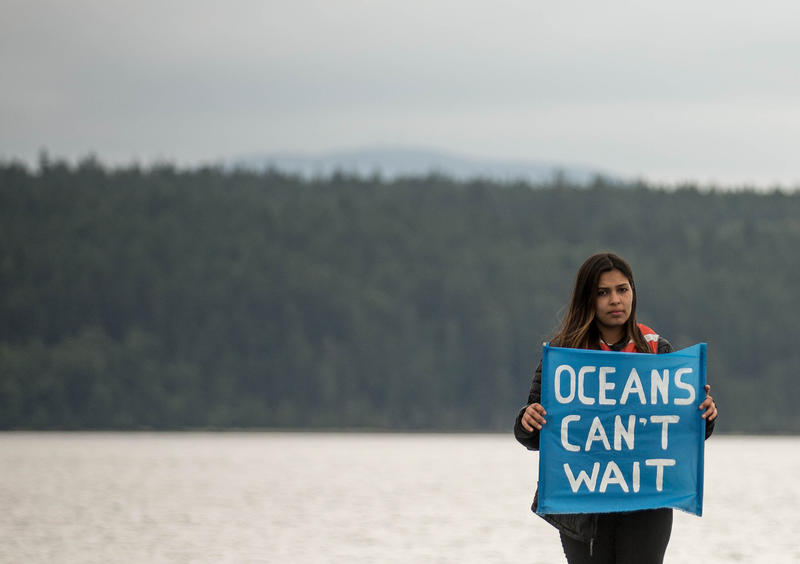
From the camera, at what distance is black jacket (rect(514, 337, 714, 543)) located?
5.30m

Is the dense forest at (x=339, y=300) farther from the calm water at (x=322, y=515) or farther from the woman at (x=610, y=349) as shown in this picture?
the woman at (x=610, y=349)

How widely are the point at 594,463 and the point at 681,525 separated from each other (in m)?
13.6

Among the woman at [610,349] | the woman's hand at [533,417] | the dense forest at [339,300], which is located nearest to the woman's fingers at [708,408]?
the woman at [610,349]

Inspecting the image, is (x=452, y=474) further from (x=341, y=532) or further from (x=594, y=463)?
(x=594, y=463)

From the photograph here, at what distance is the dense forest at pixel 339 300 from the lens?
90688 millimetres

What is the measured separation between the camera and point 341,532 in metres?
17.0

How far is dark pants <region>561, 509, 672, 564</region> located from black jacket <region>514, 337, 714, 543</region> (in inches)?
0.9

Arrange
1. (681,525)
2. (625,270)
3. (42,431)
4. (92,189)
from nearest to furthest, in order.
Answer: (625,270) < (681,525) < (42,431) < (92,189)

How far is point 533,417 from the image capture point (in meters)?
5.35

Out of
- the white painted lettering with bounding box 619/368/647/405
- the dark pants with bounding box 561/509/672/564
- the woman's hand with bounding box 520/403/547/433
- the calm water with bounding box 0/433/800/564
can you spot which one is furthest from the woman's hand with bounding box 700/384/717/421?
the calm water with bounding box 0/433/800/564

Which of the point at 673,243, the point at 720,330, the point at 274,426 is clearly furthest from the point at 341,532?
the point at 673,243

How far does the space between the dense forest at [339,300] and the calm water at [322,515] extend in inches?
2041

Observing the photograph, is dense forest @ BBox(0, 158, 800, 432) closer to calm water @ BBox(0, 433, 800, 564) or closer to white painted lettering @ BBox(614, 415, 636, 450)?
calm water @ BBox(0, 433, 800, 564)

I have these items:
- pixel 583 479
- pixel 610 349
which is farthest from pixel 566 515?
pixel 610 349
